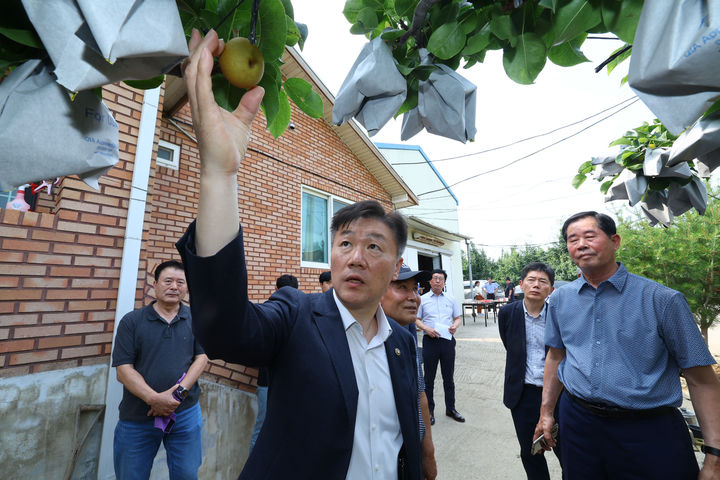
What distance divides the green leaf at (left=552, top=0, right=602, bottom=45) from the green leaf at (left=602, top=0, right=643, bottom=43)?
0.03m

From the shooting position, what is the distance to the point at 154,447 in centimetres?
276

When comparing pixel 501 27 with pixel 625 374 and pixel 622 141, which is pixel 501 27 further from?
pixel 622 141

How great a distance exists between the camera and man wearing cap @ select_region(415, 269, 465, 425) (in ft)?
17.3

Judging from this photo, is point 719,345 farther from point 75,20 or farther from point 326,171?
point 75,20

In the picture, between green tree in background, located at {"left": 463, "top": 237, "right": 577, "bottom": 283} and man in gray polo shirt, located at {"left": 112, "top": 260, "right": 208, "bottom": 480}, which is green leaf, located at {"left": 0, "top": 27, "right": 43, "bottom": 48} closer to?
man in gray polo shirt, located at {"left": 112, "top": 260, "right": 208, "bottom": 480}

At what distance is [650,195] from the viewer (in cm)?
379

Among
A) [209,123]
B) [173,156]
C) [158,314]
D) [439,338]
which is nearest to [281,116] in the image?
[209,123]

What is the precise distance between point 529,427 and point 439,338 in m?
2.35

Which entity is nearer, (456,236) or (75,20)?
(75,20)

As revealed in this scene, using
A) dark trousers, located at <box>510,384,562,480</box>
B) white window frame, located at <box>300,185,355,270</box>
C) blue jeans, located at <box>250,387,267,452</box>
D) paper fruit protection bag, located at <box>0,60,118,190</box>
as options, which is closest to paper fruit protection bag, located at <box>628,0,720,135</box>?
paper fruit protection bag, located at <box>0,60,118,190</box>

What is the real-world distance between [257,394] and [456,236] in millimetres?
13016

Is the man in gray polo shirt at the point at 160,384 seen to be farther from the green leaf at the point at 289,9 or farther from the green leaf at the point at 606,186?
the green leaf at the point at 606,186

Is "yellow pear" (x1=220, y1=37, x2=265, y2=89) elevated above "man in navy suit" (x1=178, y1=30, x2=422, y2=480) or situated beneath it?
elevated above

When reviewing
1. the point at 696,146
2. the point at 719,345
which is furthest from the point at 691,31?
the point at 719,345
